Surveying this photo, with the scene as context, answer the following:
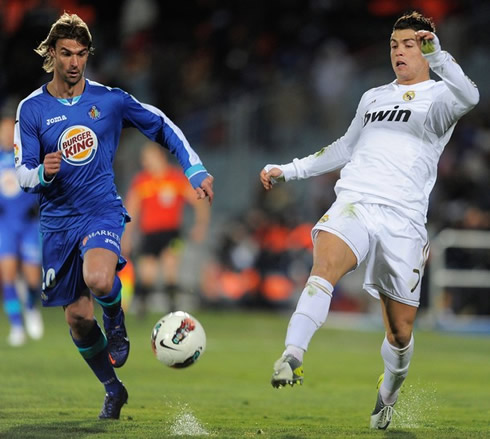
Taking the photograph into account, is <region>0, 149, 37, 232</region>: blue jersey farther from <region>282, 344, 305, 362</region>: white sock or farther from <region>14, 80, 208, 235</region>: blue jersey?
<region>282, 344, 305, 362</region>: white sock

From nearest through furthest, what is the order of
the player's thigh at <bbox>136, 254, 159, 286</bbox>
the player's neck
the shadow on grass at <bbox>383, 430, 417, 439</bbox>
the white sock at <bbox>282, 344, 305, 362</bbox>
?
the white sock at <bbox>282, 344, 305, 362</bbox>
the shadow on grass at <bbox>383, 430, 417, 439</bbox>
the player's neck
the player's thigh at <bbox>136, 254, 159, 286</bbox>

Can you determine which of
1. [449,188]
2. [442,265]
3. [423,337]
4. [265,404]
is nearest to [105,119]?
[265,404]

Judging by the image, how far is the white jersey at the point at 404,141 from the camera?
20.5ft

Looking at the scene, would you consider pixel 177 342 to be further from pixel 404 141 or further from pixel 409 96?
pixel 409 96

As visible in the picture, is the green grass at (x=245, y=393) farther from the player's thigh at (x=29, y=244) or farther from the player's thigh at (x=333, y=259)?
the player's thigh at (x=29, y=244)

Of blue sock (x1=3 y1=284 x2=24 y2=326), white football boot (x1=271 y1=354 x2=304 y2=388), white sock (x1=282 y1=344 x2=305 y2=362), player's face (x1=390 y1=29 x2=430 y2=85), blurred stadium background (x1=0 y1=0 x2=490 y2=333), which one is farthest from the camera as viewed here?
blurred stadium background (x1=0 y1=0 x2=490 y2=333)

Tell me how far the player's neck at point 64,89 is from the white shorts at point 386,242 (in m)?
1.78

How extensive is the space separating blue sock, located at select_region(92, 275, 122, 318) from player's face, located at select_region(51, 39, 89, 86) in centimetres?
127

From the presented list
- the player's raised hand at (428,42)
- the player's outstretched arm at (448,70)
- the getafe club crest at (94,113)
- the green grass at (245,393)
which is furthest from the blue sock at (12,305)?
the player's raised hand at (428,42)

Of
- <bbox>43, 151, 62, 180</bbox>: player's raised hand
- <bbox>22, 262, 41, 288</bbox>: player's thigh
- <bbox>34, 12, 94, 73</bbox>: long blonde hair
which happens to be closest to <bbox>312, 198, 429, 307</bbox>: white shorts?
<bbox>43, 151, 62, 180</bbox>: player's raised hand

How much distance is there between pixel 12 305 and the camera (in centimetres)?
1298

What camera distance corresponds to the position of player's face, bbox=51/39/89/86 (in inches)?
260

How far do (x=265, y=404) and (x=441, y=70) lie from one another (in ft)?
10.4

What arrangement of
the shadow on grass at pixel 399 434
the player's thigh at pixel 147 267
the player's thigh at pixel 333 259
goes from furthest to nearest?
the player's thigh at pixel 147 267 → the shadow on grass at pixel 399 434 → the player's thigh at pixel 333 259
